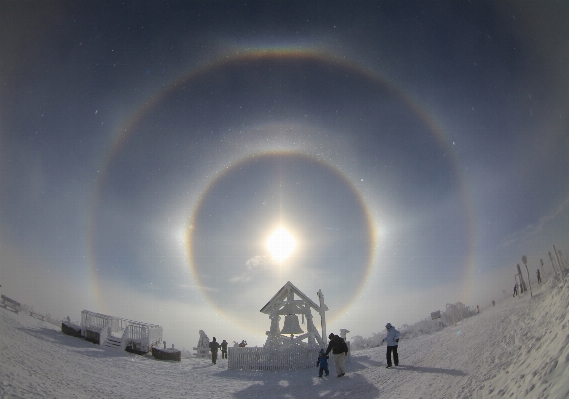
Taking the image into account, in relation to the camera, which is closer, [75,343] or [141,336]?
[75,343]

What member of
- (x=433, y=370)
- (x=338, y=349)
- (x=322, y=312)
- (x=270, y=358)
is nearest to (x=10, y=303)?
(x=270, y=358)

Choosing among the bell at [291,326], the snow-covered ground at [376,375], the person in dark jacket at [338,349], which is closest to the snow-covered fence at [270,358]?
the snow-covered ground at [376,375]

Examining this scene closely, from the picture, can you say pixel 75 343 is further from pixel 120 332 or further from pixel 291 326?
pixel 291 326

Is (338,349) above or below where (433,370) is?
above

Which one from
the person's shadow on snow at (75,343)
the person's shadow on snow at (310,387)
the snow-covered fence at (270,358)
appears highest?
the person's shadow on snow at (75,343)

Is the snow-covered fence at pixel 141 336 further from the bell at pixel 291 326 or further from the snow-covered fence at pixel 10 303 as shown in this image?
the snow-covered fence at pixel 10 303
